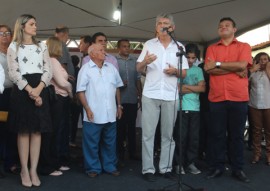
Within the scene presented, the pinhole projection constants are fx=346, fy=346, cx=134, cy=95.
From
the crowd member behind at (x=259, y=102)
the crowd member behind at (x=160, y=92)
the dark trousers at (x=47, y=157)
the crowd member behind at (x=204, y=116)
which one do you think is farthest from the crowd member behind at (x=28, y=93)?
the crowd member behind at (x=259, y=102)

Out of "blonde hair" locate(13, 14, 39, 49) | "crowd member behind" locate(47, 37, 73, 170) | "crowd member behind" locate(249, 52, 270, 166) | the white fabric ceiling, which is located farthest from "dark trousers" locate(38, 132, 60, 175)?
the white fabric ceiling

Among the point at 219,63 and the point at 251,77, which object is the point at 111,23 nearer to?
the point at 251,77

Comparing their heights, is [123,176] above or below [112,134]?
below

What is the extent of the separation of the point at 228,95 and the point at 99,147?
58.6 inches

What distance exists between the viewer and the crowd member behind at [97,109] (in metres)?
3.59

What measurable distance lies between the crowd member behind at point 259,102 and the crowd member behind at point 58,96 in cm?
228

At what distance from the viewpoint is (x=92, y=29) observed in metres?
7.79

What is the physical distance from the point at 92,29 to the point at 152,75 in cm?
463

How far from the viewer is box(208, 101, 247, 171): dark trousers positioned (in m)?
3.50

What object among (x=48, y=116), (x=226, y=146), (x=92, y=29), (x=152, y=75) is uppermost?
(x=92, y=29)

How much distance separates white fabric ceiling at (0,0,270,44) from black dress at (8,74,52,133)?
3.65 meters

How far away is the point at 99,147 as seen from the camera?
3.82m

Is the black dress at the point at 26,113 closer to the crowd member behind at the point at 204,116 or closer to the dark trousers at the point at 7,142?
the dark trousers at the point at 7,142

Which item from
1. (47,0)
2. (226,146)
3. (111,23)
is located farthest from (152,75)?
(111,23)
